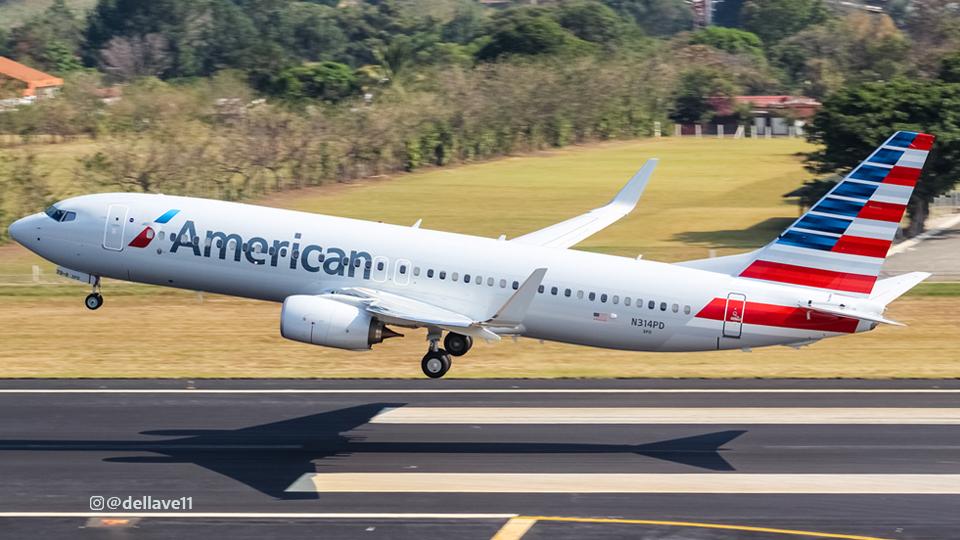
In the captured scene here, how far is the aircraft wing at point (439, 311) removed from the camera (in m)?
38.4

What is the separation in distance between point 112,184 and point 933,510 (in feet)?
236

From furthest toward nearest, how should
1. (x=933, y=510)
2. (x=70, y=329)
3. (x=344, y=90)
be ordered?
(x=344, y=90), (x=70, y=329), (x=933, y=510)

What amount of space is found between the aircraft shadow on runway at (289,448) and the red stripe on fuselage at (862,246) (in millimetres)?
6952

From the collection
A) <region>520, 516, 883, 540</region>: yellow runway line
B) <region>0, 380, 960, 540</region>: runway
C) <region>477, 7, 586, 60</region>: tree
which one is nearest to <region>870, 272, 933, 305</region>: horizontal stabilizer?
<region>0, 380, 960, 540</region>: runway

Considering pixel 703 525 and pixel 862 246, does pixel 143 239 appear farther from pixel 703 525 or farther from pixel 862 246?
pixel 862 246

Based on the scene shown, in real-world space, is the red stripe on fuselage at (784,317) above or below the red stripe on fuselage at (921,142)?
below

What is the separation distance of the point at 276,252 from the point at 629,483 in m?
14.0

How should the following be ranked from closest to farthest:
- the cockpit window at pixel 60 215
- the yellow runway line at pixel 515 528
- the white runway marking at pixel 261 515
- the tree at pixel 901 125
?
the yellow runway line at pixel 515 528 < the white runway marking at pixel 261 515 < the cockpit window at pixel 60 215 < the tree at pixel 901 125

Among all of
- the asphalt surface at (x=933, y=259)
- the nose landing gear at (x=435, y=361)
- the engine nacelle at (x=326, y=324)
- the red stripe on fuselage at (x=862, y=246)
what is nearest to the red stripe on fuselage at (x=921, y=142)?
the red stripe on fuselage at (x=862, y=246)

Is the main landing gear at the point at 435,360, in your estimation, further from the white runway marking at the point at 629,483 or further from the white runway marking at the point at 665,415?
the white runway marking at the point at 629,483

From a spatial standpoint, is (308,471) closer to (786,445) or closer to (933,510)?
(786,445)

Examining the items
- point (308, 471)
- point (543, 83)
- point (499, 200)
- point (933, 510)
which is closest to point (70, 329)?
point (308, 471)

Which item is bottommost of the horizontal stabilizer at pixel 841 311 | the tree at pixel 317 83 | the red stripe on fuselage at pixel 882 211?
the horizontal stabilizer at pixel 841 311

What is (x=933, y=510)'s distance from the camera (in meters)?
34.6
